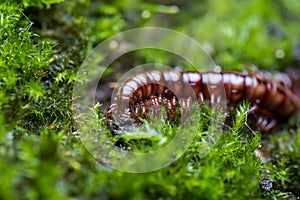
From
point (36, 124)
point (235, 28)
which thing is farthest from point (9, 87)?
point (235, 28)

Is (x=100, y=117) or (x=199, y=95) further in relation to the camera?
(x=199, y=95)

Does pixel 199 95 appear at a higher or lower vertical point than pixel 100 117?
higher

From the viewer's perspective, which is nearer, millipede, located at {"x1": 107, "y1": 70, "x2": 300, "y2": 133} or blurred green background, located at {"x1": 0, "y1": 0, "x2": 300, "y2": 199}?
blurred green background, located at {"x1": 0, "y1": 0, "x2": 300, "y2": 199}

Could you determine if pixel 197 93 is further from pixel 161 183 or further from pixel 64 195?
pixel 64 195

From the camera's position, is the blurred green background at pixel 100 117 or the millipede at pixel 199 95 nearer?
the blurred green background at pixel 100 117
